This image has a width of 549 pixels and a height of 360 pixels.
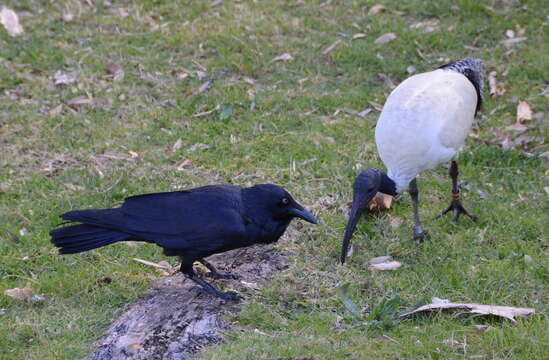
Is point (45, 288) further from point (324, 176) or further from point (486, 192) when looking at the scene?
point (486, 192)

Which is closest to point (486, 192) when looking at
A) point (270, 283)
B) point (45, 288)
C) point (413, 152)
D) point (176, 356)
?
point (413, 152)

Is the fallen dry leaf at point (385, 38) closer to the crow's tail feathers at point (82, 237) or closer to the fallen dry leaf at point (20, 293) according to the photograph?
the crow's tail feathers at point (82, 237)

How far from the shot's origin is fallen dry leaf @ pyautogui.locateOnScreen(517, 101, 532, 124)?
6707 millimetres

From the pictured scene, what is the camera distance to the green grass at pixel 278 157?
407 centimetres

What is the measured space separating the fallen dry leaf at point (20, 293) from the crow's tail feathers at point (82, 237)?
54 centimetres

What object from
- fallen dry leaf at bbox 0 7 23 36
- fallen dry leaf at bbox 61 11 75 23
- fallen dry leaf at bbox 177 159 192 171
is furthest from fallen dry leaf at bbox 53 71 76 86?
fallen dry leaf at bbox 177 159 192 171

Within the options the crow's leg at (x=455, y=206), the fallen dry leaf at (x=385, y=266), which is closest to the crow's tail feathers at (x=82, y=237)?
the fallen dry leaf at (x=385, y=266)

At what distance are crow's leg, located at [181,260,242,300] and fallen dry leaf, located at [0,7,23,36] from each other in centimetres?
535

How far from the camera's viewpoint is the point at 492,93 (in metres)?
7.19

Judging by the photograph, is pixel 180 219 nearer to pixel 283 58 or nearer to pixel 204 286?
pixel 204 286

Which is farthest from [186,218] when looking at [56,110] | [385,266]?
A: [56,110]

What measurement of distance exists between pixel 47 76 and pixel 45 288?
12.2ft

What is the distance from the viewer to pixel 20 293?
4.53 m

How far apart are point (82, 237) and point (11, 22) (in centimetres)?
524
